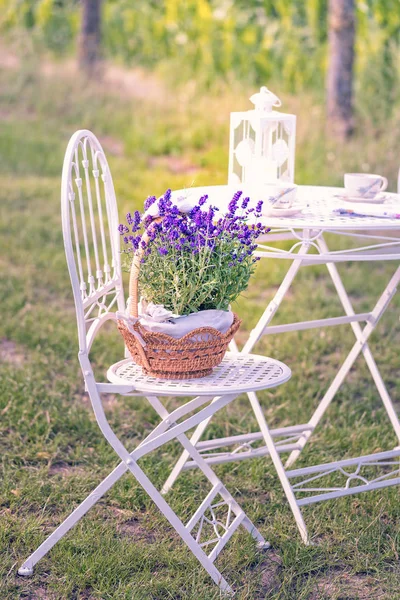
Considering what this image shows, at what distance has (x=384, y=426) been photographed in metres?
3.50

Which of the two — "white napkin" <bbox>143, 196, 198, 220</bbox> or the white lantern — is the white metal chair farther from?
the white lantern

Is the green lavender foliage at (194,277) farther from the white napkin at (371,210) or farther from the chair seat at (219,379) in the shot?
the white napkin at (371,210)

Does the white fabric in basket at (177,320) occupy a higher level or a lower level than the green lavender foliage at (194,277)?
lower

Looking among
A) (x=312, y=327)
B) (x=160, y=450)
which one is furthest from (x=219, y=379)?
(x=160, y=450)

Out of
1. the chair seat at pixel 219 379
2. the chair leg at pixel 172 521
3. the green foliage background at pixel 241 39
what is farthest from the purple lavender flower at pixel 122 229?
the green foliage background at pixel 241 39

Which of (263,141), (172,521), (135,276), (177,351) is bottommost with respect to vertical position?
(172,521)

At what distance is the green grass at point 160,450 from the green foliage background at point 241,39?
1.59 metres

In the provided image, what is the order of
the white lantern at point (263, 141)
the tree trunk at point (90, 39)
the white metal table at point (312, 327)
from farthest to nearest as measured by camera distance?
the tree trunk at point (90, 39) < the white lantern at point (263, 141) < the white metal table at point (312, 327)

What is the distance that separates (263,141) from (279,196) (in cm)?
25

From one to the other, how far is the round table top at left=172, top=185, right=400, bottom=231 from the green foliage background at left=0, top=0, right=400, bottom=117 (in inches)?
181

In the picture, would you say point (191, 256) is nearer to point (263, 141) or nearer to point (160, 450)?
point (263, 141)

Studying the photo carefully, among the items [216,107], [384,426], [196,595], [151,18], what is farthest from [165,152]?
[196,595]

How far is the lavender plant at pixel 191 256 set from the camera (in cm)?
229

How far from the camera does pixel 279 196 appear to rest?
8.63 ft
